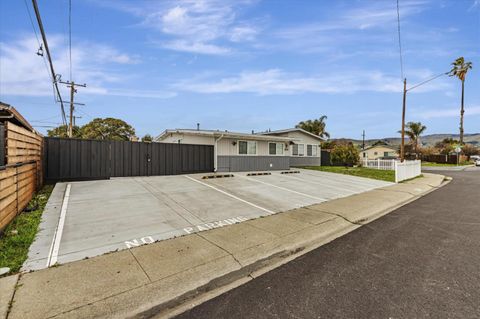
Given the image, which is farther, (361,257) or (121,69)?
(121,69)

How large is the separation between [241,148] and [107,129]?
34.2 metres

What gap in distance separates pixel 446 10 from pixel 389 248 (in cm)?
1246

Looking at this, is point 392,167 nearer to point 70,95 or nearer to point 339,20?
point 339,20

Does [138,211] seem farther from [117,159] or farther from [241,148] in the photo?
[241,148]

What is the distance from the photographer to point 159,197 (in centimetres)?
789

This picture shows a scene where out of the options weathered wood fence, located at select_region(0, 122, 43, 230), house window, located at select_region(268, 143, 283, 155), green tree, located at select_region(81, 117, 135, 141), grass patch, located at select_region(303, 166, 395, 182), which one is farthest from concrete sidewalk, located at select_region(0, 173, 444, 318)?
green tree, located at select_region(81, 117, 135, 141)

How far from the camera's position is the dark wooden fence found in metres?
10.3

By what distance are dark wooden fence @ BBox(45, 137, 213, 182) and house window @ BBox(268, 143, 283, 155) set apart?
5.06m

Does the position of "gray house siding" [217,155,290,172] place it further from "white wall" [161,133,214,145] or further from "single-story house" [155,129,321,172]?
"white wall" [161,133,214,145]

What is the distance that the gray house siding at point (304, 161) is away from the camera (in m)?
22.6

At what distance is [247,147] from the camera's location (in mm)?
16656

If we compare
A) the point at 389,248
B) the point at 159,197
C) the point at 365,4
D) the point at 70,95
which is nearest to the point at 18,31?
the point at 159,197

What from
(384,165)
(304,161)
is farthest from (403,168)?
(304,161)

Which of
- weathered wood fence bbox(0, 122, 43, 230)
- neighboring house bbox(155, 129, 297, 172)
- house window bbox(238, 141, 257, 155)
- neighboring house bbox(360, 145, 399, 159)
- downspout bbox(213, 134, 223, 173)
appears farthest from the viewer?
neighboring house bbox(360, 145, 399, 159)
